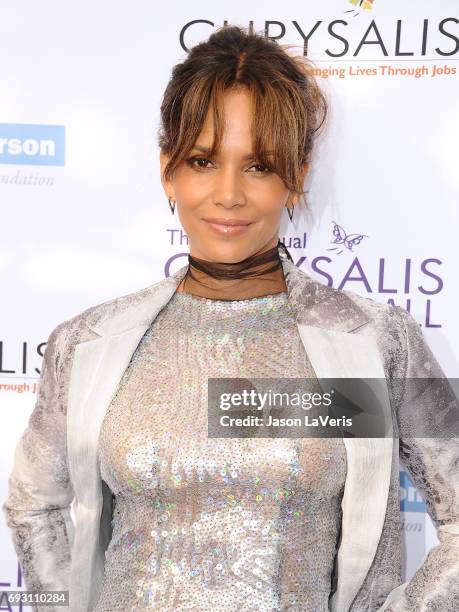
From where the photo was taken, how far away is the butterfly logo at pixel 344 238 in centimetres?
150

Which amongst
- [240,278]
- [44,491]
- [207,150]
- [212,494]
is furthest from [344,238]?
[44,491]

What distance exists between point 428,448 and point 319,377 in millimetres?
204

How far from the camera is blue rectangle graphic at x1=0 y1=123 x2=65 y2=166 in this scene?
1534 mm

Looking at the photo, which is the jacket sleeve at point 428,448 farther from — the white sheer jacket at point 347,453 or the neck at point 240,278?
the neck at point 240,278

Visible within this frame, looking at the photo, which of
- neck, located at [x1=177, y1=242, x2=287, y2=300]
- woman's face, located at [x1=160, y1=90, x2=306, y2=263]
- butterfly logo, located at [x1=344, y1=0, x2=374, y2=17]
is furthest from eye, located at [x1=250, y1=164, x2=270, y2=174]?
butterfly logo, located at [x1=344, y1=0, x2=374, y2=17]

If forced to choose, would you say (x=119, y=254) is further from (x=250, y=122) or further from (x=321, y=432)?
(x=321, y=432)

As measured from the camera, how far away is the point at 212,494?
1.10 metres

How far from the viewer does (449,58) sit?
144cm

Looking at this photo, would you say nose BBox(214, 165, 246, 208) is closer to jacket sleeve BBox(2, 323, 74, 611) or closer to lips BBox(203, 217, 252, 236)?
lips BBox(203, 217, 252, 236)

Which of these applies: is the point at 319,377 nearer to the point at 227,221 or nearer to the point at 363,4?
the point at 227,221

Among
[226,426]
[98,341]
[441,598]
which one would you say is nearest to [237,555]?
[226,426]

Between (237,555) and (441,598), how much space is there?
31 centimetres

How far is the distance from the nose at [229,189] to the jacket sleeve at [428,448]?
1.07 feet

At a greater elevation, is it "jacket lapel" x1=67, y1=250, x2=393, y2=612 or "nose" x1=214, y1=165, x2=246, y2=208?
"nose" x1=214, y1=165, x2=246, y2=208
